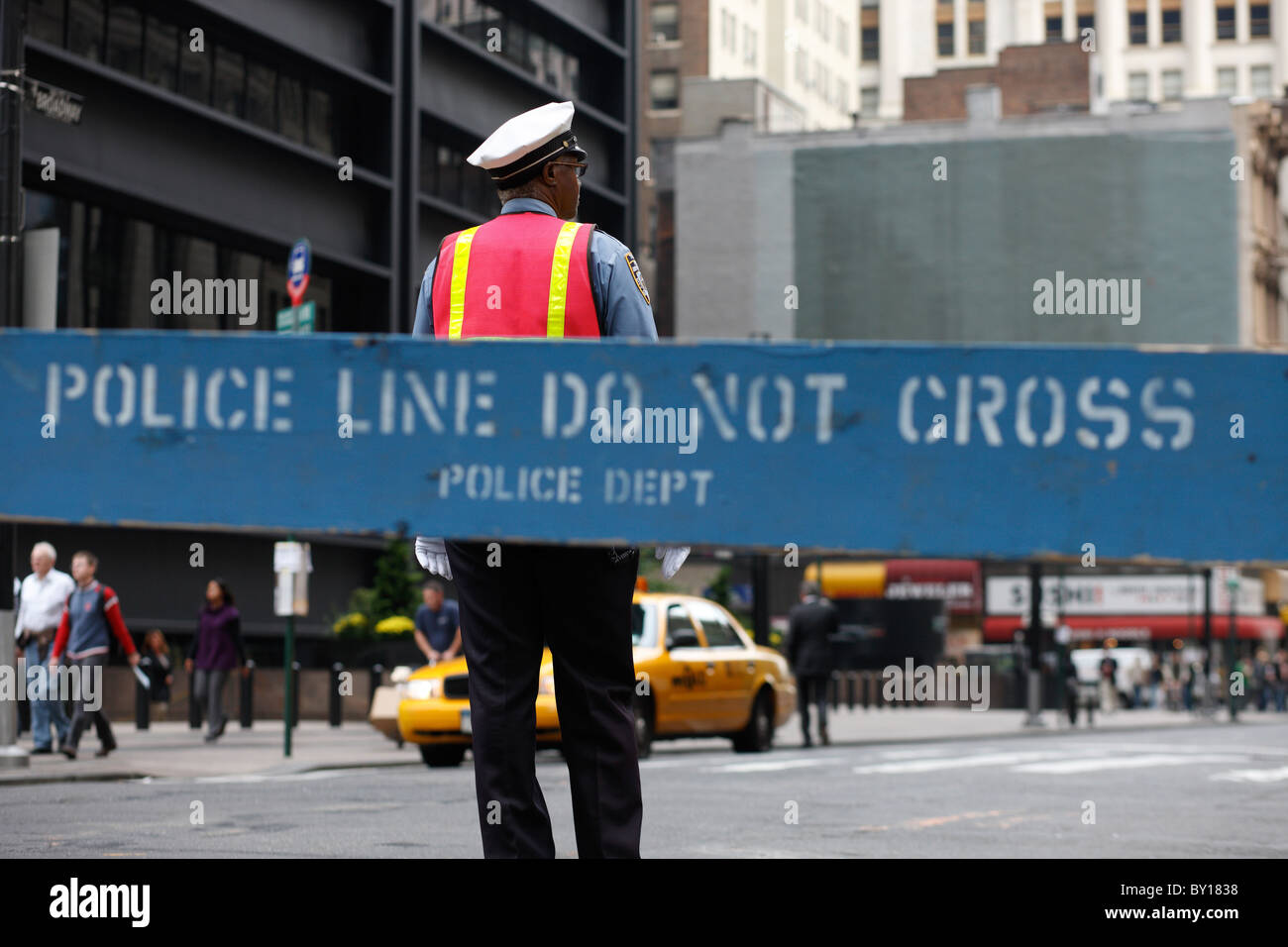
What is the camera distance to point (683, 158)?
220 ft

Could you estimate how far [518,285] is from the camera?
4812mm

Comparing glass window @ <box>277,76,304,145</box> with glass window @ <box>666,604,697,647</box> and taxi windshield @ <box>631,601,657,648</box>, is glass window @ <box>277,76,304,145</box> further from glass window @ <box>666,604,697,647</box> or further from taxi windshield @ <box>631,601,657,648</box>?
taxi windshield @ <box>631,601,657,648</box>

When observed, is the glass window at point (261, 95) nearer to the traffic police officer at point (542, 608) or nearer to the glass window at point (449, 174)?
the glass window at point (449, 174)

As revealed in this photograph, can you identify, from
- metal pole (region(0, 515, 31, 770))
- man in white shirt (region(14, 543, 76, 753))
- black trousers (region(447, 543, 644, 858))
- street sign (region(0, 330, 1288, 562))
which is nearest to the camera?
street sign (region(0, 330, 1288, 562))

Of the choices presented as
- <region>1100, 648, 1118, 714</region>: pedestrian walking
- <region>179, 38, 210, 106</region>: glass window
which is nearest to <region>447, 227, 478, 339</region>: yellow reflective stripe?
<region>179, 38, 210, 106</region>: glass window

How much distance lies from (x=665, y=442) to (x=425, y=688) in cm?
1279

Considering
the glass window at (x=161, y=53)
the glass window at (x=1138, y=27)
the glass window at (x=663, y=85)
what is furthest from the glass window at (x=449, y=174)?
the glass window at (x=1138, y=27)

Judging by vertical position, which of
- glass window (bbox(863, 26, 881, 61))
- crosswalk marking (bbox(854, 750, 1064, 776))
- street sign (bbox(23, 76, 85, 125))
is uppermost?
glass window (bbox(863, 26, 881, 61))

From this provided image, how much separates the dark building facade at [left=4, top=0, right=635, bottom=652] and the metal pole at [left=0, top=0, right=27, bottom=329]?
11999 mm

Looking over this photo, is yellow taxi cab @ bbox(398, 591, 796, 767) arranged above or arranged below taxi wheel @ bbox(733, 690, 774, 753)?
above

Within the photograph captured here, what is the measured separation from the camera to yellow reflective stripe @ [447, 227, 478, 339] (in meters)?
4.83

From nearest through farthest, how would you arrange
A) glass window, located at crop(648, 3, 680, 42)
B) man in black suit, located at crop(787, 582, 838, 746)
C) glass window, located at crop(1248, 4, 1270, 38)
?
man in black suit, located at crop(787, 582, 838, 746) < glass window, located at crop(648, 3, 680, 42) < glass window, located at crop(1248, 4, 1270, 38)

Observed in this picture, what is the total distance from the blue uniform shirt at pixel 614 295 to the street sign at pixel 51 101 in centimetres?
1031
